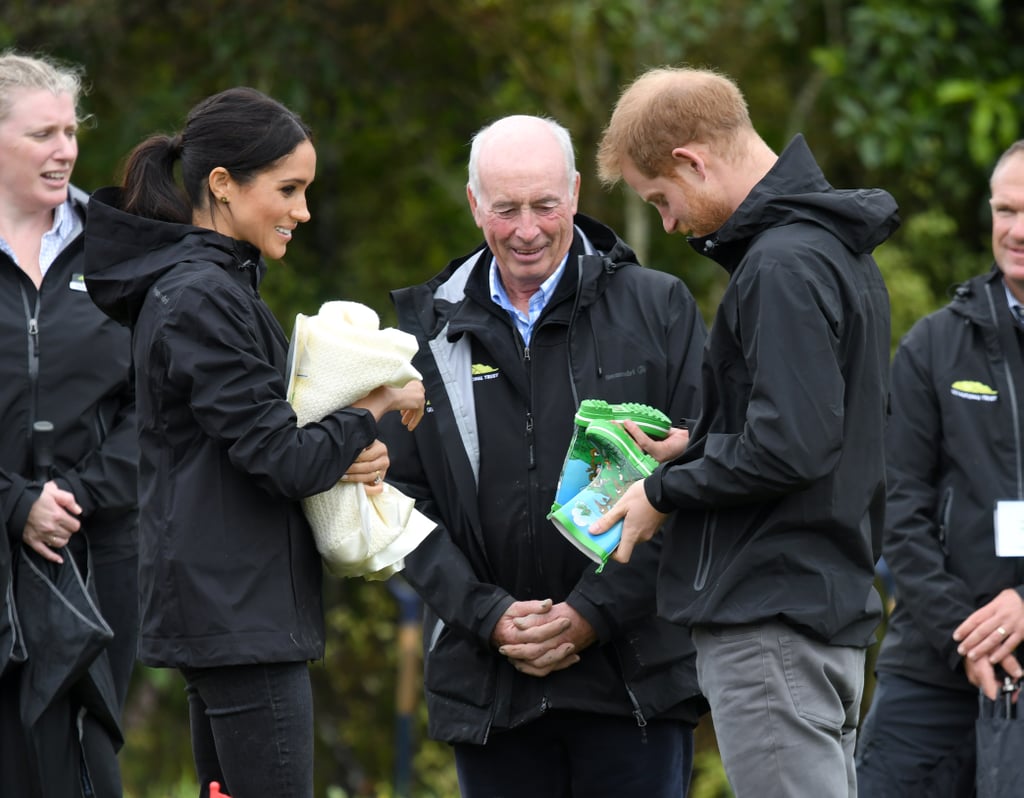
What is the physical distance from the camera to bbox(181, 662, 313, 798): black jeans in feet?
9.87

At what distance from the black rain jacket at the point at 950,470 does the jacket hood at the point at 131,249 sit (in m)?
1.90

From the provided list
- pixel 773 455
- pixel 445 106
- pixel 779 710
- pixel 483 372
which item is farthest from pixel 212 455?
pixel 445 106

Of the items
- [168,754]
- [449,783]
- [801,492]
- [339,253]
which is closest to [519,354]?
[801,492]

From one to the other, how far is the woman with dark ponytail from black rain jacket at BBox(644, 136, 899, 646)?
694 millimetres

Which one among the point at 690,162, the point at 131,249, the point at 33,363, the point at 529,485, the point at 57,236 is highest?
the point at 690,162

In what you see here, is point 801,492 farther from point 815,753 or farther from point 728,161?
point 728,161

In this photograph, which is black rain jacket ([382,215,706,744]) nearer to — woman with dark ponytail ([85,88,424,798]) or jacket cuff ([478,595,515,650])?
jacket cuff ([478,595,515,650])

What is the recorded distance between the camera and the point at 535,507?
3438 mm

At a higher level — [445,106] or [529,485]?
[445,106]

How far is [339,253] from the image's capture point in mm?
8766

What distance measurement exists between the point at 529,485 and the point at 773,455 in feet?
2.67

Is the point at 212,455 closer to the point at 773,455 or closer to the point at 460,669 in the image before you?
the point at 460,669

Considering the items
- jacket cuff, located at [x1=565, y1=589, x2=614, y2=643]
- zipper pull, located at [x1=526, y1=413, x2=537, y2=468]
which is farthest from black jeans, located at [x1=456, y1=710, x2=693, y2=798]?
zipper pull, located at [x1=526, y1=413, x2=537, y2=468]

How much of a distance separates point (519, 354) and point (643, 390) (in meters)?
0.30
